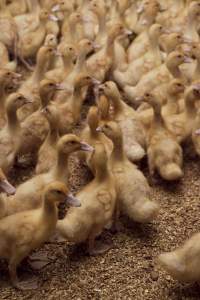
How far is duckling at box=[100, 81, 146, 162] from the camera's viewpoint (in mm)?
3742

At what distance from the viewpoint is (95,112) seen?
362 cm

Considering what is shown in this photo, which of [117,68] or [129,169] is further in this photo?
[117,68]

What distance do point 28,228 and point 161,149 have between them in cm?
120

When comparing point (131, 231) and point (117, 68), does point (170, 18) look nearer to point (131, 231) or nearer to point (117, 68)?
point (117, 68)

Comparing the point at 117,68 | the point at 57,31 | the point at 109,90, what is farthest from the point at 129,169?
the point at 57,31

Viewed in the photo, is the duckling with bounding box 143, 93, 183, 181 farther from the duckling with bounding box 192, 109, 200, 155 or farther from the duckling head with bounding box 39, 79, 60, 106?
the duckling head with bounding box 39, 79, 60, 106

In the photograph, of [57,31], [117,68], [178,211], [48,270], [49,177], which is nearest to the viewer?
[48,270]

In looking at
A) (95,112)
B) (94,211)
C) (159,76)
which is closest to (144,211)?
(94,211)

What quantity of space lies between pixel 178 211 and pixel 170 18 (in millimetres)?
2543

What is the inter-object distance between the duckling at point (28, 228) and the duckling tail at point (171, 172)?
2.94 feet

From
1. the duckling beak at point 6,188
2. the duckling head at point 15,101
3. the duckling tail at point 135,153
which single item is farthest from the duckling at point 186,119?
the duckling beak at point 6,188

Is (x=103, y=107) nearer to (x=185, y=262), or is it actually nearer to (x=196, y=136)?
(x=196, y=136)

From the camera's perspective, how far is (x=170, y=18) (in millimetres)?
5480

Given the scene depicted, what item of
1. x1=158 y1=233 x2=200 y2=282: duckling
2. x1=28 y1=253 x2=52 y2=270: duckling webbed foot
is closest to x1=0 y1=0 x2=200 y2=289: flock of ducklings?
x1=158 y1=233 x2=200 y2=282: duckling
